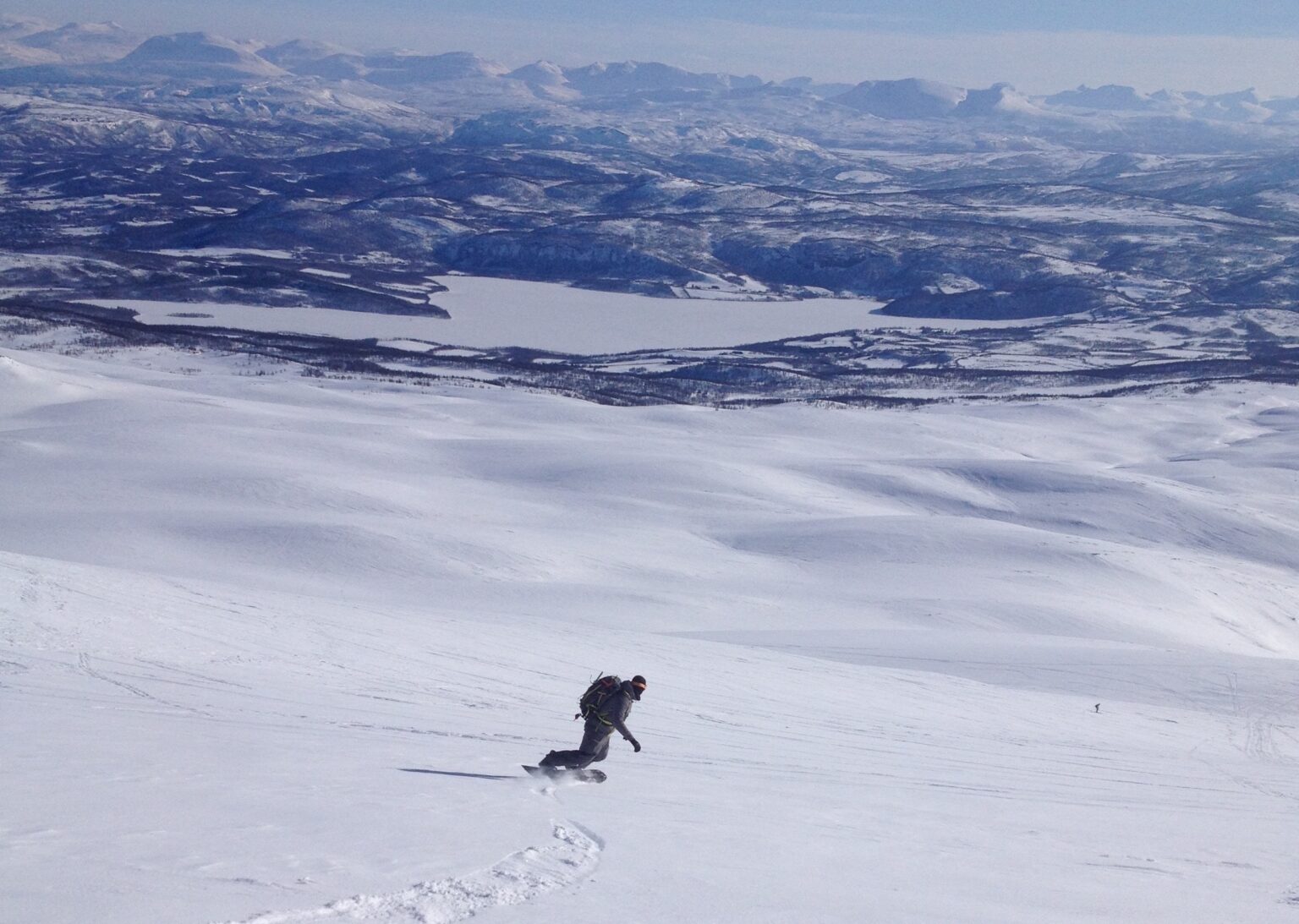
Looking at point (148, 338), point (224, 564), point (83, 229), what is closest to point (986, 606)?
point (224, 564)

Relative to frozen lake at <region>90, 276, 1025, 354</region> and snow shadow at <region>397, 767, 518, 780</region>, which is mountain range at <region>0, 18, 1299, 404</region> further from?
snow shadow at <region>397, 767, 518, 780</region>

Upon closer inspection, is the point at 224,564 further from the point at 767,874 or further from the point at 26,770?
the point at 767,874

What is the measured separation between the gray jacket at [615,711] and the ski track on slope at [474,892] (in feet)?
5.95

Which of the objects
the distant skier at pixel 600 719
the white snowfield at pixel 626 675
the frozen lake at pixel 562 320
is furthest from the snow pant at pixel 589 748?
the frozen lake at pixel 562 320

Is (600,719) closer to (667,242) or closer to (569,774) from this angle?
(569,774)

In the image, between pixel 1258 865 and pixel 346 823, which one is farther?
pixel 1258 865

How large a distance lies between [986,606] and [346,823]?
1518cm

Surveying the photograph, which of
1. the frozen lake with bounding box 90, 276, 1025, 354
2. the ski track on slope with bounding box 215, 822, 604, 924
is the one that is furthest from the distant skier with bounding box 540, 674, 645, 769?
the frozen lake with bounding box 90, 276, 1025, 354

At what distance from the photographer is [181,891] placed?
507 centimetres

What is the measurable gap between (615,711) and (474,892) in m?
2.90

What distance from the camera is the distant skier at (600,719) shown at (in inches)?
327

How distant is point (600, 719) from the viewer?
329 inches

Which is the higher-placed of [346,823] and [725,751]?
[346,823]

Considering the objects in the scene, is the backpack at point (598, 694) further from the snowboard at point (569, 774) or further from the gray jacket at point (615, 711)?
the snowboard at point (569, 774)
